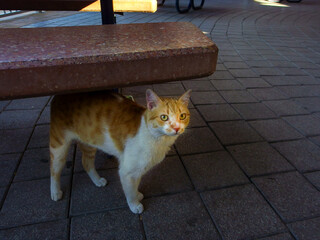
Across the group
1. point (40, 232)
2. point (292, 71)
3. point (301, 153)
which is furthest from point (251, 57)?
Answer: point (40, 232)

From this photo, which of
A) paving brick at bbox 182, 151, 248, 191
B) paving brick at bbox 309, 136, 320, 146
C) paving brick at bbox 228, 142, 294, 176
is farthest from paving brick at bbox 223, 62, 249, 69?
paving brick at bbox 182, 151, 248, 191

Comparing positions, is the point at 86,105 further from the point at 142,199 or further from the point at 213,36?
the point at 213,36

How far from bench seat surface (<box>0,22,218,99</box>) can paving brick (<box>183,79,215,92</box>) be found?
2036mm

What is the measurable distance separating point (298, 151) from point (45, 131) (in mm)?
2319

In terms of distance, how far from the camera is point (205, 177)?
179 centimetres

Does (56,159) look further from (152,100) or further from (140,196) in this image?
(152,100)

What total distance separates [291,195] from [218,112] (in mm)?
1191

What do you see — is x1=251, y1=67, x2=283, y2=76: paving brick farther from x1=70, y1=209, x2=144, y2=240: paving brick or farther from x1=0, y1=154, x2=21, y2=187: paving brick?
x1=0, y1=154, x2=21, y2=187: paving brick

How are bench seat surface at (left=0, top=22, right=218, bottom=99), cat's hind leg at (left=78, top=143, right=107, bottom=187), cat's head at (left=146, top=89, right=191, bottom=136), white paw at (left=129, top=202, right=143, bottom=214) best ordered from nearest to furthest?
bench seat surface at (left=0, top=22, right=218, bottom=99), cat's head at (left=146, top=89, right=191, bottom=136), white paw at (left=129, top=202, right=143, bottom=214), cat's hind leg at (left=78, top=143, right=107, bottom=187)

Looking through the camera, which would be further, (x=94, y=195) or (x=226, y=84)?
(x=226, y=84)

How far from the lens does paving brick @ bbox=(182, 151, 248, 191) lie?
68.6 inches

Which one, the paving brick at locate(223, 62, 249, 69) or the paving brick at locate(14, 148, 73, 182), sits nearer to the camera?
the paving brick at locate(14, 148, 73, 182)

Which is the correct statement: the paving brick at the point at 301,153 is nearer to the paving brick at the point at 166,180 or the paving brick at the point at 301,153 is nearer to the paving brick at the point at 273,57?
A: the paving brick at the point at 166,180

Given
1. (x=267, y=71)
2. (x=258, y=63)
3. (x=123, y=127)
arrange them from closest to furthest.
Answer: (x=123, y=127), (x=267, y=71), (x=258, y=63)
